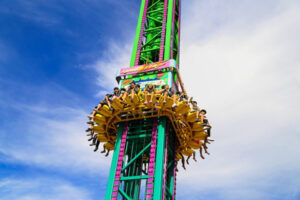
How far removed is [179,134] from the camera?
22.6 metres

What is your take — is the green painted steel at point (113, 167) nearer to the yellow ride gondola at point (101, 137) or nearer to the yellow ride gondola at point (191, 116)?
the yellow ride gondola at point (101, 137)

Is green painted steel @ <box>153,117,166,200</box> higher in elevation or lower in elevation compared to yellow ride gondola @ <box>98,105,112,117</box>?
lower

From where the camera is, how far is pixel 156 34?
29547 millimetres

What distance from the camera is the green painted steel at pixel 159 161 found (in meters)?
17.7

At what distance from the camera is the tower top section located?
88.3 ft

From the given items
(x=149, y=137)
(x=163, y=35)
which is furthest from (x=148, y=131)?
(x=163, y=35)

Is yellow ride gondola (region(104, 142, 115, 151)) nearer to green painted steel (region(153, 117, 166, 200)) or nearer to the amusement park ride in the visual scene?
the amusement park ride

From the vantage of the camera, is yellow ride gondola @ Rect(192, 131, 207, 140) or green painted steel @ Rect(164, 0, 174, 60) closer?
yellow ride gondola @ Rect(192, 131, 207, 140)

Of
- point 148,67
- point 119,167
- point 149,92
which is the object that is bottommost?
point 119,167

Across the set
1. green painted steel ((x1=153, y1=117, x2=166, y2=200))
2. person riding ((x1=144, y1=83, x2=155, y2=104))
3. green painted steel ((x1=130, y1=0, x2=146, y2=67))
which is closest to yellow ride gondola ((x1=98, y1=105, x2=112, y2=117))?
person riding ((x1=144, y1=83, x2=155, y2=104))

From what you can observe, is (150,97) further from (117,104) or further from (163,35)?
(163,35)

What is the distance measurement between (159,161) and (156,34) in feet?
50.1

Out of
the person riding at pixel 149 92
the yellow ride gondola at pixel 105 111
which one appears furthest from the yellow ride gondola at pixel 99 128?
the person riding at pixel 149 92

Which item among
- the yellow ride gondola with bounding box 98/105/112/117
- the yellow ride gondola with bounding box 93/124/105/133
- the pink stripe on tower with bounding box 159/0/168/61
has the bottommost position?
the yellow ride gondola with bounding box 93/124/105/133
